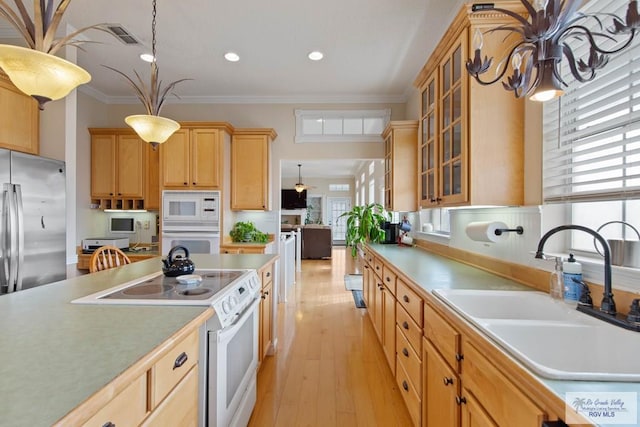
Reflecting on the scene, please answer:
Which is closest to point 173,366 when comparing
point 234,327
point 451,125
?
point 234,327

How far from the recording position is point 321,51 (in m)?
3.17

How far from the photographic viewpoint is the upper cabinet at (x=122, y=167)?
4137 millimetres

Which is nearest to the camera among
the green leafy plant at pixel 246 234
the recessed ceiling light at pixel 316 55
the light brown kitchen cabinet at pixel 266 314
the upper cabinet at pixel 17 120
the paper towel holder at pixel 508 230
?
the paper towel holder at pixel 508 230

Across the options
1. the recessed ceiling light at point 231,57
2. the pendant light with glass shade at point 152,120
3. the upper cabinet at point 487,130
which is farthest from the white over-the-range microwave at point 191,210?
the upper cabinet at point 487,130

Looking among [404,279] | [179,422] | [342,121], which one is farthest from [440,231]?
[179,422]

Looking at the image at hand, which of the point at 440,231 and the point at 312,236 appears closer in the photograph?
the point at 440,231

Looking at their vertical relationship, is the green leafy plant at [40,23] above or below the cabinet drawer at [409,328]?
above

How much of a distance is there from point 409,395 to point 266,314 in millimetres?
1214

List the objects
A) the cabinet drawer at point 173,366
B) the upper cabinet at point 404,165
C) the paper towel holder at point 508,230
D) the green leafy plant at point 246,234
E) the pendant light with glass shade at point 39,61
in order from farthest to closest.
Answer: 1. the green leafy plant at point 246,234
2. the upper cabinet at point 404,165
3. the paper towel holder at point 508,230
4. the pendant light with glass shade at point 39,61
5. the cabinet drawer at point 173,366

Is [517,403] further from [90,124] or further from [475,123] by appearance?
[90,124]

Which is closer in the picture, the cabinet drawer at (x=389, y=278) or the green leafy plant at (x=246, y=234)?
the cabinet drawer at (x=389, y=278)

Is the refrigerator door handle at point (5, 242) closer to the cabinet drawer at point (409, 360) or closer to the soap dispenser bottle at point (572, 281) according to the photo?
the cabinet drawer at point (409, 360)

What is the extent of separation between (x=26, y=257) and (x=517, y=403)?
3.41 meters

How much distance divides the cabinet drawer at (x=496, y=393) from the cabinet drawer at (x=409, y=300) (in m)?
0.51
